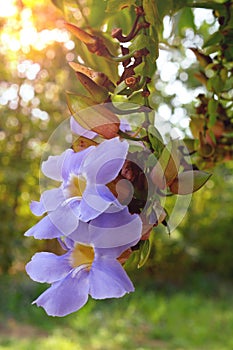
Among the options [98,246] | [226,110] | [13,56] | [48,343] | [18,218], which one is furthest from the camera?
[18,218]

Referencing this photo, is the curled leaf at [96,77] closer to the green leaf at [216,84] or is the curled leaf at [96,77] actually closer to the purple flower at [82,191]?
the purple flower at [82,191]

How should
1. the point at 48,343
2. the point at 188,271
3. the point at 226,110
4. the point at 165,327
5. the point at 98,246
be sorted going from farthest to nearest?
the point at 188,271 → the point at 165,327 → the point at 48,343 → the point at 226,110 → the point at 98,246

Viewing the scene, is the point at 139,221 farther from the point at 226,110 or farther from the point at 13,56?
the point at 13,56

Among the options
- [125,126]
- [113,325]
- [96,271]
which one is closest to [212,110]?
[125,126]

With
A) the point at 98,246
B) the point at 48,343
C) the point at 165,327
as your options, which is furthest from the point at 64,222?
the point at 165,327

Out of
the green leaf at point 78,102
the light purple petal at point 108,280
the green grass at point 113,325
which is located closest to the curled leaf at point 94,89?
the green leaf at point 78,102

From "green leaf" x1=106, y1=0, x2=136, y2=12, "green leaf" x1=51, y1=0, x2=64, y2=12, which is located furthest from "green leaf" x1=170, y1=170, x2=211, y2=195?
"green leaf" x1=51, y1=0, x2=64, y2=12

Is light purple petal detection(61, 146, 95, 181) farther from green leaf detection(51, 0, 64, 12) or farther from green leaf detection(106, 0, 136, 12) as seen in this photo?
green leaf detection(51, 0, 64, 12)
